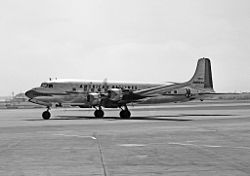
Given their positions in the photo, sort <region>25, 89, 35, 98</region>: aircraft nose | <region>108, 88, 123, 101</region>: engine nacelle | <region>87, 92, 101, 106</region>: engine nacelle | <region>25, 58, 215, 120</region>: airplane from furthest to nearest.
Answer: <region>87, 92, 101, 106</region>: engine nacelle → <region>108, 88, 123, 101</region>: engine nacelle → <region>25, 58, 215, 120</region>: airplane → <region>25, 89, 35, 98</region>: aircraft nose

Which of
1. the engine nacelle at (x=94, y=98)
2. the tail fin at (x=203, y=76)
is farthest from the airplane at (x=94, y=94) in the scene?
the tail fin at (x=203, y=76)

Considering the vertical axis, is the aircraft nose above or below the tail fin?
below

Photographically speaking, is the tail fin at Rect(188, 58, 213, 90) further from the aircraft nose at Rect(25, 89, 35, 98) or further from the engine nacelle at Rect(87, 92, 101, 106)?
the aircraft nose at Rect(25, 89, 35, 98)

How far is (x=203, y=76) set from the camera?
162 feet

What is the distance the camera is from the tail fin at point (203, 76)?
160 feet

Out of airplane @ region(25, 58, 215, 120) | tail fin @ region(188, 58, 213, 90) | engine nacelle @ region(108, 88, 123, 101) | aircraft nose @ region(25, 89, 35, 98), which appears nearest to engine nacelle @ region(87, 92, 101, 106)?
airplane @ region(25, 58, 215, 120)

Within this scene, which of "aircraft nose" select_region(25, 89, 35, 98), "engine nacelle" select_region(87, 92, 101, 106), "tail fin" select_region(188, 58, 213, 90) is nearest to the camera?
"aircraft nose" select_region(25, 89, 35, 98)

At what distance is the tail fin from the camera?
48822mm

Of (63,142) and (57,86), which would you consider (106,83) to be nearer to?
(57,86)

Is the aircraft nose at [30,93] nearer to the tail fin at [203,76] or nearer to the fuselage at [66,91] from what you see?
the fuselage at [66,91]

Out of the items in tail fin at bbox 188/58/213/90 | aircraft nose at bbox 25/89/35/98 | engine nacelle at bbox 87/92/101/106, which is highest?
tail fin at bbox 188/58/213/90

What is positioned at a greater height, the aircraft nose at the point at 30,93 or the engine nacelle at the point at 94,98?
the aircraft nose at the point at 30,93

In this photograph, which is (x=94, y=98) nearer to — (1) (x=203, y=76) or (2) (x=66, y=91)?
(2) (x=66, y=91)

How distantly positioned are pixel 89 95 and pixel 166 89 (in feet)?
24.4
